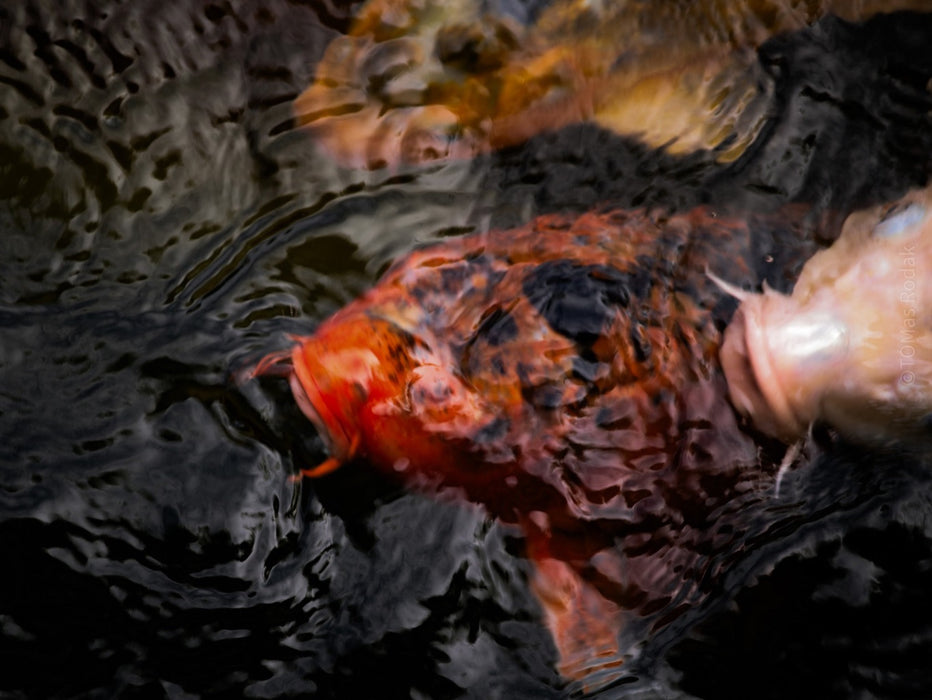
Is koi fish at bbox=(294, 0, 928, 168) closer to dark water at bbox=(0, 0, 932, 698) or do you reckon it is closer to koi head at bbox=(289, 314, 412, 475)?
dark water at bbox=(0, 0, 932, 698)

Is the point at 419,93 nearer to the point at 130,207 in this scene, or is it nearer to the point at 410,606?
the point at 130,207

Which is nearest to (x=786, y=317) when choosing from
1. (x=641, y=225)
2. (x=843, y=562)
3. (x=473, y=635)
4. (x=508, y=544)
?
(x=641, y=225)

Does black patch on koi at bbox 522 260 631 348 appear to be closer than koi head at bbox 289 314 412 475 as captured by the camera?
No

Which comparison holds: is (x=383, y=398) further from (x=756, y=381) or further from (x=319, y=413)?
(x=756, y=381)

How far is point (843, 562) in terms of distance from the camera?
1.88m

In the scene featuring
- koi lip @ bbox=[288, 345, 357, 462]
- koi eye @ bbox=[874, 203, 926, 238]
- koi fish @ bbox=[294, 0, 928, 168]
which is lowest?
koi lip @ bbox=[288, 345, 357, 462]

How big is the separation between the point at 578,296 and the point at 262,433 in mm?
816

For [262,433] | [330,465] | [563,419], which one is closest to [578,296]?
[563,419]

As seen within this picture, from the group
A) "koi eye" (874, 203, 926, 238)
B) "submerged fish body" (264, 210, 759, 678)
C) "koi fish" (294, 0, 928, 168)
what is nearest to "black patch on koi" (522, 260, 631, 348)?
"submerged fish body" (264, 210, 759, 678)

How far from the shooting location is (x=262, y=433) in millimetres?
1820

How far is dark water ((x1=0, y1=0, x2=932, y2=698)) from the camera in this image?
170cm

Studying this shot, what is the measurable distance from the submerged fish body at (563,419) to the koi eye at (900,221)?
56 cm

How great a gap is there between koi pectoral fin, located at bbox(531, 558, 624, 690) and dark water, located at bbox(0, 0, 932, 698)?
4 cm

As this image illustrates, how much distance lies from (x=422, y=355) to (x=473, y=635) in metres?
0.65
